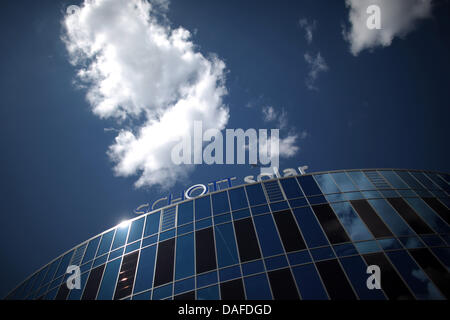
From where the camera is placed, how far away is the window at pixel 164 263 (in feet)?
53.5

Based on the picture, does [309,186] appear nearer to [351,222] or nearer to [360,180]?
[351,222]

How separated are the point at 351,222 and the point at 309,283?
610cm

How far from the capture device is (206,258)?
658 inches

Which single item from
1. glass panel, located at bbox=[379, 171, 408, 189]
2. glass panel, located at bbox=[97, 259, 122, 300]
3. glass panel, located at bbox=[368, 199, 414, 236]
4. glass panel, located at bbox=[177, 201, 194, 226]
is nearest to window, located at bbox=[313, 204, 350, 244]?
Answer: glass panel, located at bbox=[368, 199, 414, 236]

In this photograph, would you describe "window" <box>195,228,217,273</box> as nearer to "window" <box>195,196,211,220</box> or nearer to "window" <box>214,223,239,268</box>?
"window" <box>214,223,239,268</box>

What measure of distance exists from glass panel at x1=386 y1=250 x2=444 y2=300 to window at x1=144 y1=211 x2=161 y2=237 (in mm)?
18055

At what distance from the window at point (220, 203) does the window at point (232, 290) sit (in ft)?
20.6

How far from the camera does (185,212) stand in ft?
69.7

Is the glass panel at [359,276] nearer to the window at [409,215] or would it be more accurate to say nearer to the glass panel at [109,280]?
the window at [409,215]

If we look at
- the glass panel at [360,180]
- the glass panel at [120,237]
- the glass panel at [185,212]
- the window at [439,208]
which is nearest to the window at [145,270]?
the glass panel at [120,237]

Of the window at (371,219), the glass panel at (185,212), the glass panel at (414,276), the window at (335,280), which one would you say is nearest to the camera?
the glass panel at (414,276)
